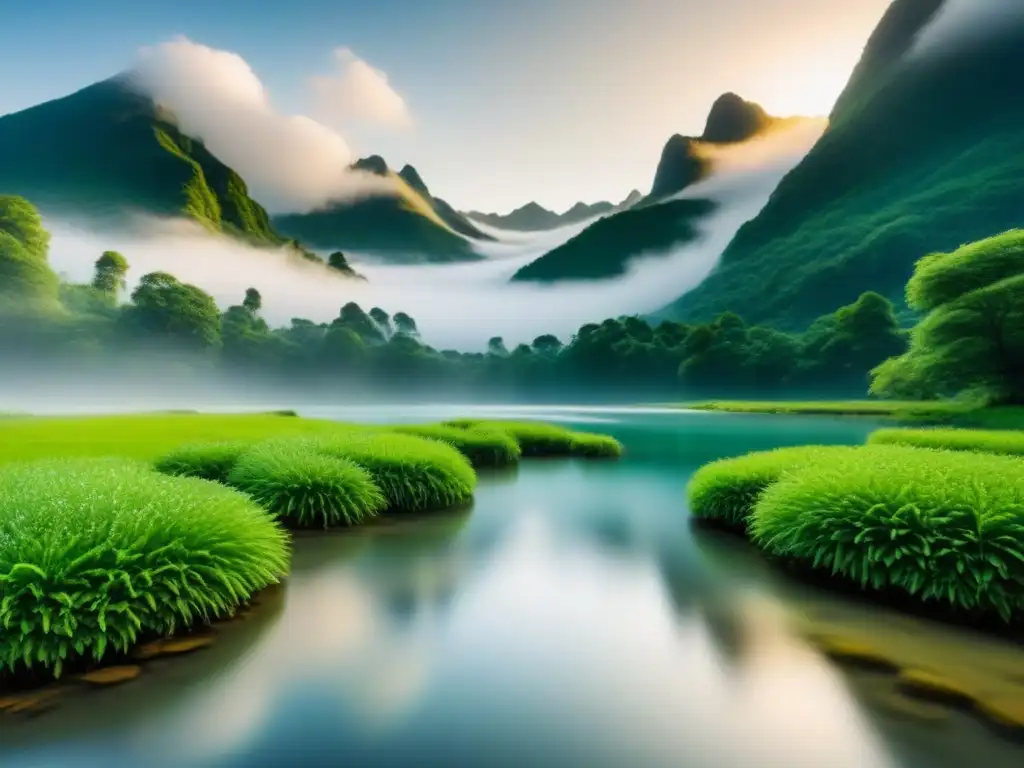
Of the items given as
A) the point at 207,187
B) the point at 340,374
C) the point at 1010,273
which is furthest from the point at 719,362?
the point at 207,187

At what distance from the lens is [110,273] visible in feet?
293

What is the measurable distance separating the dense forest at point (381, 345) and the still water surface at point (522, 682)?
2850 inches

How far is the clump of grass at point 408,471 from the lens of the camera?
43.1ft

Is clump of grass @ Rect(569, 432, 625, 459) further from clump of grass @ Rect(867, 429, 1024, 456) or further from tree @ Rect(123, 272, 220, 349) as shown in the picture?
tree @ Rect(123, 272, 220, 349)

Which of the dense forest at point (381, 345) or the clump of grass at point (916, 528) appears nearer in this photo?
the clump of grass at point (916, 528)

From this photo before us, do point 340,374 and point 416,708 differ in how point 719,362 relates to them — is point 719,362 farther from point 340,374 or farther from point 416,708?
point 416,708

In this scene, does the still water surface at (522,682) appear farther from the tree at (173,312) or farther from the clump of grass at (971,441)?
the tree at (173,312)

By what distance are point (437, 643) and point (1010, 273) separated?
143 feet

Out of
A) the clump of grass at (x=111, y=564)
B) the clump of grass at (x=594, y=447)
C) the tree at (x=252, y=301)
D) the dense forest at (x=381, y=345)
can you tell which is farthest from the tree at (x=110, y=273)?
the clump of grass at (x=111, y=564)

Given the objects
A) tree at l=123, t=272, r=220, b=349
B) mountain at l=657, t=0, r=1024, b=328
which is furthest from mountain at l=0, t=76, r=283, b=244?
mountain at l=657, t=0, r=1024, b=328

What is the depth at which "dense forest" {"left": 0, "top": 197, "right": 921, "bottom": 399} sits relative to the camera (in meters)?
63.2

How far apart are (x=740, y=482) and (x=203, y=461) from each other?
12539 millimetres

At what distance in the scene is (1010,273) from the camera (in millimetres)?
34312

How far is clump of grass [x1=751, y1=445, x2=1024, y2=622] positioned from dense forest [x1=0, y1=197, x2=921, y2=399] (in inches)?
2972
